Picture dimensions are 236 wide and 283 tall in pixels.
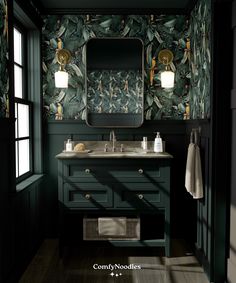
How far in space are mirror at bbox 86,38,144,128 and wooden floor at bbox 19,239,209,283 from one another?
4.53 ft

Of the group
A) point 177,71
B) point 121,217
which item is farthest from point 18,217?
point 177,71

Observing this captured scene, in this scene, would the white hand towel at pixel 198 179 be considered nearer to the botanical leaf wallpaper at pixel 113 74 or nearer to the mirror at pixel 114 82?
the botanical leaf wallpaper at pixel 113 74

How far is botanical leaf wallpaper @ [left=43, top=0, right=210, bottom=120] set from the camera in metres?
3.99

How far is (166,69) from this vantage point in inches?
158

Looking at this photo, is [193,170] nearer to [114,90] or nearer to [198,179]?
[198,179]

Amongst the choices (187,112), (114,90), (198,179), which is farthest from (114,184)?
(187,112)

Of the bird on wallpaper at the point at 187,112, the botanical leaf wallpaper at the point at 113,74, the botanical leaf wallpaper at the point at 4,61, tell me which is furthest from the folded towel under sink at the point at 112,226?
the botanical leaf wallpaper at the point at 4,61

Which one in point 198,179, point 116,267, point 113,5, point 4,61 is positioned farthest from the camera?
point 113,5

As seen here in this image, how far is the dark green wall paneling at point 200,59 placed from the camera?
3137mm

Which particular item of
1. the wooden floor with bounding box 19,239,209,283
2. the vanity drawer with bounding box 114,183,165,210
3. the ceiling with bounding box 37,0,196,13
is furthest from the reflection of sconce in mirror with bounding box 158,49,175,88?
the wooden floor with bounding box 19,239,209,283

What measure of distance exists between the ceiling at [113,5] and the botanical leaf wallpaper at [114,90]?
2.23 feet

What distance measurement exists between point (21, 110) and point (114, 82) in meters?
1.05

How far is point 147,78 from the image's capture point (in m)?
4.05

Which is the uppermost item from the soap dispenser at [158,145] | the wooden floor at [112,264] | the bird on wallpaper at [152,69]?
the bird on wallpaper at [152,69]
